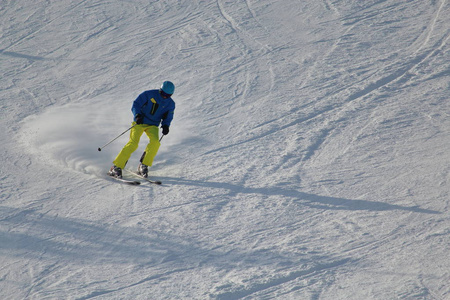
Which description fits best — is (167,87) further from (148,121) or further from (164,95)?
(148,121)

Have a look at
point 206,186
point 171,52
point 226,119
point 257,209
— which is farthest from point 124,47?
point 257,209

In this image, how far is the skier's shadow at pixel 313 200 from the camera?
554 centimetres

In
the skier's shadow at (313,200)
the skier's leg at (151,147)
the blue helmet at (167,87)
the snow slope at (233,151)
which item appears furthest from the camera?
the skier's leg at (151,147)

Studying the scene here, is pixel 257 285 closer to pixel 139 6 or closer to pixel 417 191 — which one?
pixel 417 191

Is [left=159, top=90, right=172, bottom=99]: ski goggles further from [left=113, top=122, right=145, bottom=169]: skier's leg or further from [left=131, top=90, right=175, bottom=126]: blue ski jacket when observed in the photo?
[left=113, top=122, right=145, bottom=169]: skier's leg

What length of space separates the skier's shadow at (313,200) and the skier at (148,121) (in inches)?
19.0

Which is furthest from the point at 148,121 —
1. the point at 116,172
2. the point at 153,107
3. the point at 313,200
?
the point at 313,200

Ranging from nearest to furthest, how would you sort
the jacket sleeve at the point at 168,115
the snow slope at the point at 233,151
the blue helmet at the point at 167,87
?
the snow slope at the point at 233,151 → the blue helmet at the point at 167,87 → the jacket sleeve at the point at 168,115

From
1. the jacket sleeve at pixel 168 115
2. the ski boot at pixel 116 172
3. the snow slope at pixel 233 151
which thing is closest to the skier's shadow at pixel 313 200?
the snow slope at pixel 233 151

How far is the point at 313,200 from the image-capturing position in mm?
5793

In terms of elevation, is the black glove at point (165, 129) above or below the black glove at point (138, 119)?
below

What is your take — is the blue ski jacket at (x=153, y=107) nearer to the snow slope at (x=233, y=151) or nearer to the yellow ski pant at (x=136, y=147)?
the yellow ski pant at (x=136, y=147)

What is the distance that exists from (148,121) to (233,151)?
1.40 metres

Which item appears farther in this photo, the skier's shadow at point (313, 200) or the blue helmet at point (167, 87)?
the blue helmet at point (167, 87)
